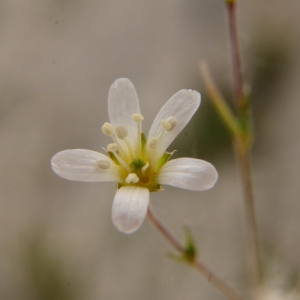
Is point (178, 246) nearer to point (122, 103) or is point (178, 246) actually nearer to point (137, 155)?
point (137, 155)

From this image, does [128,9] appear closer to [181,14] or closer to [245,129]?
[181,14]

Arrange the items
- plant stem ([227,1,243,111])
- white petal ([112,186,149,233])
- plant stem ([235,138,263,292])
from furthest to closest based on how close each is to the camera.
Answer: plant stem ([235,138,263,292])
plant stem ([227,1,243,111])
white petal ([112,186,149,233])

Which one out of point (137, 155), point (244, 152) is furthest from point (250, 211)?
point (137, 155)

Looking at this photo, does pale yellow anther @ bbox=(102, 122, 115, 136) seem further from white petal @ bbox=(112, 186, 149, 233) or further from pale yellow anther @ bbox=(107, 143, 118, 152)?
white petal @ bbox=(112, 186, 149, 233)

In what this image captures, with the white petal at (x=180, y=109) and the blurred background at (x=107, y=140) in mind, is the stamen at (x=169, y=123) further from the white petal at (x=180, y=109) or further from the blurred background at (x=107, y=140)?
the blurred background at (x=107, y=140)

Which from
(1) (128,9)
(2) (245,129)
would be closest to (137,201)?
(2) (245,129)

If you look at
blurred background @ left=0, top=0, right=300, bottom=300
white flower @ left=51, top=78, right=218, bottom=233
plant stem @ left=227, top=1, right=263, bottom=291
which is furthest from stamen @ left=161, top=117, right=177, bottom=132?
blurred background @ left=0, top=0, right=300, bottom=300
